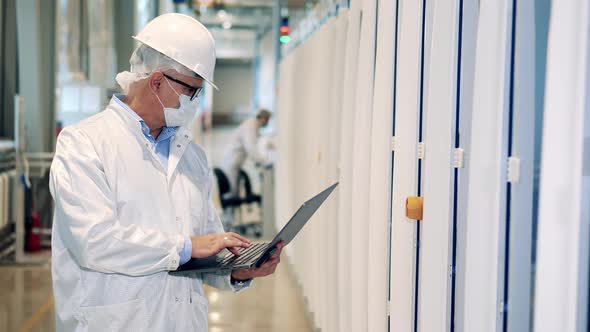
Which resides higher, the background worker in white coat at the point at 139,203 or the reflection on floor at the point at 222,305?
the background worker in white coat at the point at 139,203

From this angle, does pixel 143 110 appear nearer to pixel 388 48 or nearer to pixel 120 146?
pixel 120 146

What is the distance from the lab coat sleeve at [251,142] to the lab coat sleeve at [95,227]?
706 cm

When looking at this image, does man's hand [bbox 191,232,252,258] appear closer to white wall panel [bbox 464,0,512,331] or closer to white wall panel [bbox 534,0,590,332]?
white wall panel [bbox 464,0,512,331]

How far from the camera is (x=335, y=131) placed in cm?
382

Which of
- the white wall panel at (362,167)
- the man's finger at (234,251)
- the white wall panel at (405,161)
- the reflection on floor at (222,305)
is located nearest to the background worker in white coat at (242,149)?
the reflection on floor at (222,305)

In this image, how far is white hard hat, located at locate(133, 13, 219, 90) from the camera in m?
1.97

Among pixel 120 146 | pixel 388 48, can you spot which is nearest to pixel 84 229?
pixel 120 146

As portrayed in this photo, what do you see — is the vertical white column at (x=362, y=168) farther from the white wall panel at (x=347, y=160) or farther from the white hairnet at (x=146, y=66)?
the white hairnet at (x=146, y=66)

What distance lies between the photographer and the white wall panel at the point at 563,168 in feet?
4.22

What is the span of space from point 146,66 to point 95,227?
510 millimetres

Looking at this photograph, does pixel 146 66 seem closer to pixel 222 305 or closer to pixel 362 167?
pixel 362 167

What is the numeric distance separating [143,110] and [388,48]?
1.09m

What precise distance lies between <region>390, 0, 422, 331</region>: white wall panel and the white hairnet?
31.7 inches

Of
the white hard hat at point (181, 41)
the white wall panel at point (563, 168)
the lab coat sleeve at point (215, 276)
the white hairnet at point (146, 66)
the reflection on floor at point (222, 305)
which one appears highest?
the white hard hat at point (181, 41)
